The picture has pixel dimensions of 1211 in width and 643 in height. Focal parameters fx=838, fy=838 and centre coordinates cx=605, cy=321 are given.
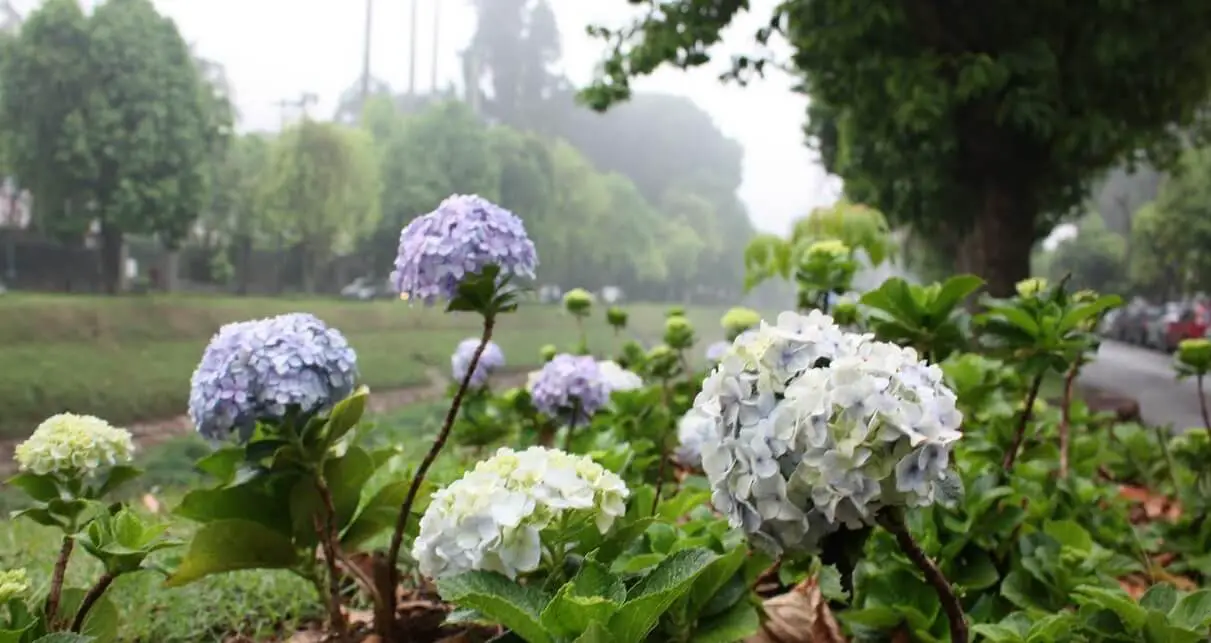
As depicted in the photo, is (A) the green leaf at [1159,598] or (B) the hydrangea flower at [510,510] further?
(A) the green leaf at [1159,598]

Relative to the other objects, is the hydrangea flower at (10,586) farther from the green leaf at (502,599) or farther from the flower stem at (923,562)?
the flower stem at (923,562)

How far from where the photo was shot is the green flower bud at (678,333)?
153cm

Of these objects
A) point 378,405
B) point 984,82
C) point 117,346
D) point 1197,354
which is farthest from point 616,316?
point 984,82

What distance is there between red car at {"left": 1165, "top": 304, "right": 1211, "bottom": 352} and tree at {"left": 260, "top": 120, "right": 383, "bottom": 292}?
2.47 metres

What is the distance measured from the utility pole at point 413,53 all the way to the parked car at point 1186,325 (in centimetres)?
240

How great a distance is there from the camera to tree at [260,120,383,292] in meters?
1.51

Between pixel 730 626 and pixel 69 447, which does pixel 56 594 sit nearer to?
pixel 69 447

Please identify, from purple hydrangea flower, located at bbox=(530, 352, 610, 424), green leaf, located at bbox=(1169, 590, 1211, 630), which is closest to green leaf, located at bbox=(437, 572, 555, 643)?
green leaf, located at bbox=(1169, 590, 1211, 630)

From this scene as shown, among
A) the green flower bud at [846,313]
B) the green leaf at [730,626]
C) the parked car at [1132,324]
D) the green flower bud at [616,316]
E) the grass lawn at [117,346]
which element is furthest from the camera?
the parked car at [1132,324]

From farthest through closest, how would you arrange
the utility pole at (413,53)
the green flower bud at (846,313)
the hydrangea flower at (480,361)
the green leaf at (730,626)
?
1. the utility pole at (413,53)
2. the hydrangea flower at (480,361)
3. the green flower bud at (846,313)
4. the green leaf at (730,626)

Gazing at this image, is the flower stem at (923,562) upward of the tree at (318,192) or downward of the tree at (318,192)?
downward

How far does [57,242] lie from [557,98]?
130cm

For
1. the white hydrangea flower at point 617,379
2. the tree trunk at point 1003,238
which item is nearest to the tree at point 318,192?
the white hydrangea flower at point 617,379

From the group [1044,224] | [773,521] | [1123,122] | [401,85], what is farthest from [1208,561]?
[1044,224]
